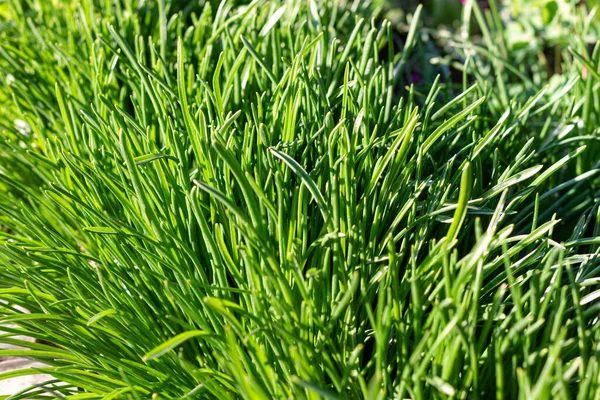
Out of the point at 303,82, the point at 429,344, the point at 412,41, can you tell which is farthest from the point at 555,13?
the point at 429,344

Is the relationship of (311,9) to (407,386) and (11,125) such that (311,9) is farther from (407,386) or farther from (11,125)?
(407,386)

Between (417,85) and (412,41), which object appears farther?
(417,85)

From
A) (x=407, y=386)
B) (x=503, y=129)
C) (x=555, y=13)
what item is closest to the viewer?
(x=407, y=386)

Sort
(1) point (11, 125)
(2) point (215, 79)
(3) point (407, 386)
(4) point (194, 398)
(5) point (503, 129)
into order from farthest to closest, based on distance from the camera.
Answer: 1. (1) point (11, 125)
2. (5) point (503, 129)
3. (2) point (215, 79)
4. (4) point (194, 398)
5. (3) point (407, 386)

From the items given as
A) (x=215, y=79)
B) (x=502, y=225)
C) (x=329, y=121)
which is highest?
(x=215, y=79)

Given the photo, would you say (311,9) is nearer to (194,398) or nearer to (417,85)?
(417,85)

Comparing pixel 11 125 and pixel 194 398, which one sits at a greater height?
pixel 11 125

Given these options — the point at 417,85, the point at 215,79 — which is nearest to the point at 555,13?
the point at 417,85

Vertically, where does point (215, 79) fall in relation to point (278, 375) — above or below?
above

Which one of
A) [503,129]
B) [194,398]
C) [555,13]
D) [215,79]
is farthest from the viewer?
[555,13]
